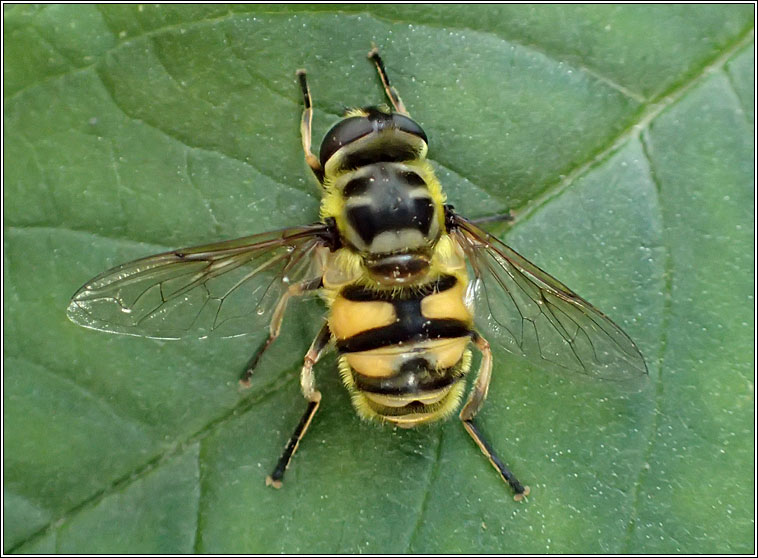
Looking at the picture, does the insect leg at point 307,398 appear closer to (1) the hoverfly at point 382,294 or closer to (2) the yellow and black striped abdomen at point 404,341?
(1) the hoverfly at point 382,294

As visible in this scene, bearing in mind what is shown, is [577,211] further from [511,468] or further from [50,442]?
[50,442]

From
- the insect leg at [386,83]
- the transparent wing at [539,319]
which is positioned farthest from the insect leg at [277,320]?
the insect leg at [386,83]

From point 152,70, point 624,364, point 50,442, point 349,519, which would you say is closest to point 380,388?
point 349,519

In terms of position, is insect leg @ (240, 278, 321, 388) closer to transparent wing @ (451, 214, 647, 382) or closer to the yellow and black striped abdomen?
the yellow and black striped abdomen

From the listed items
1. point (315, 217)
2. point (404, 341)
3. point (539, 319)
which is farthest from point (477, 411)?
point (315, 217)

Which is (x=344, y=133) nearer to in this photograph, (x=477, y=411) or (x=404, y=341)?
(x=404, y=341)

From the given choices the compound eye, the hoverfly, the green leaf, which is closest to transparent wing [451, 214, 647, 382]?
the hoverfly
